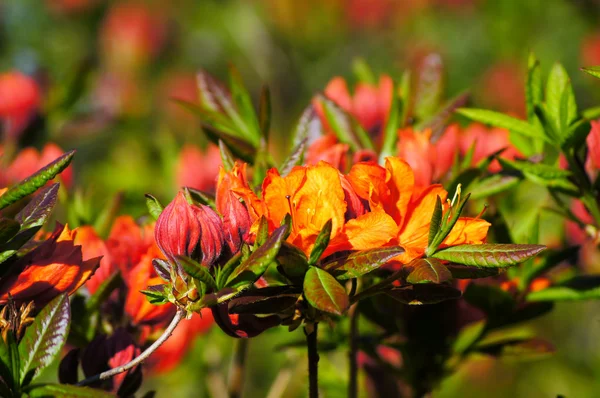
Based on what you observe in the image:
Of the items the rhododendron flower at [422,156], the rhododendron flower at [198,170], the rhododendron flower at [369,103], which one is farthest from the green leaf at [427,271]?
the rhododendron flower at [198,170]

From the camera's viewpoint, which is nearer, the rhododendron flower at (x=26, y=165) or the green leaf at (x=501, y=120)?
the green leaf at (x=501, y=120)

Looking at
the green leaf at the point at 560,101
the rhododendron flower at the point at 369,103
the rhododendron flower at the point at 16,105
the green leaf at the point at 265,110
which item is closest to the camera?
the green leaf at the point at 560,101

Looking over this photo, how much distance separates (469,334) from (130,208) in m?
0.77

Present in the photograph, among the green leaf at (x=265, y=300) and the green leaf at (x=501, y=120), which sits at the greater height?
the green leaf at (x=501, y=120)

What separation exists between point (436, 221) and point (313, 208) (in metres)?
0.12

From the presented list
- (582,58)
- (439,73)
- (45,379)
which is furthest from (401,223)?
(582,58)

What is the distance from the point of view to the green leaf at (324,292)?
72 centimetres

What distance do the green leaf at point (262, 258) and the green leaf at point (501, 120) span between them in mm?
412

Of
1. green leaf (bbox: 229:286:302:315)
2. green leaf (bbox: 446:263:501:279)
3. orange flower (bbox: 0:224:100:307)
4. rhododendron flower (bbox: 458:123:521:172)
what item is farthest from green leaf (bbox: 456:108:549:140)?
orange flower (bbox: 0:224:100:307)

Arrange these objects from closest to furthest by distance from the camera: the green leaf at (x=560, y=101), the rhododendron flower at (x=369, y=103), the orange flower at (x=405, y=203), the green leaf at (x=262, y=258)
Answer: the green leaf at (x=262, y=258), the orange flower at (x=405, y=203), the green leaf at (x=560, y=101), the rhododendron flower at (x=369, y=103)

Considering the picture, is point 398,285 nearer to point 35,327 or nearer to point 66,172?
point 35,327

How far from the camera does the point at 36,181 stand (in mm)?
794

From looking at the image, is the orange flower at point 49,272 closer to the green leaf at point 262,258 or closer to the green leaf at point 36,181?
the green leaf at point 36,181

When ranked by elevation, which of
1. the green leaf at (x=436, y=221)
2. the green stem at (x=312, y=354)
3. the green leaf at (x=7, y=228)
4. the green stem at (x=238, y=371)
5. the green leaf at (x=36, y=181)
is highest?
the green leaf at (x=36, y=181)
